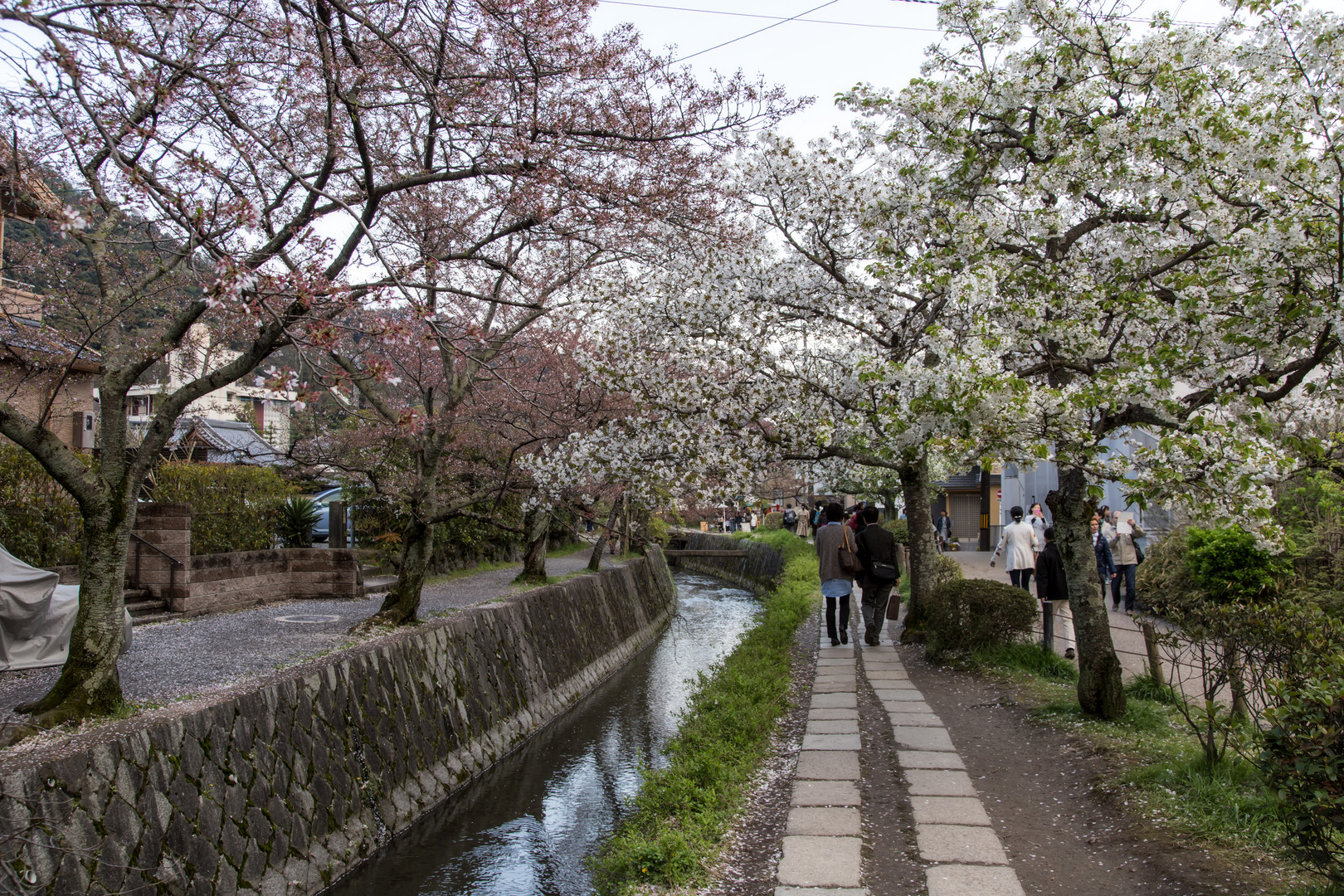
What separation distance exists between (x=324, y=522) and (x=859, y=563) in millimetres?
13614

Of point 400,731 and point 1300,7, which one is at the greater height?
point 1300,7

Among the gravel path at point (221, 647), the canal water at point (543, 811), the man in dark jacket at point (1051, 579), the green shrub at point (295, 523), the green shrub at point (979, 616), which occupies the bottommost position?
the canal water at point (543, 811)

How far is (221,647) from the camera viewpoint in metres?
8.99

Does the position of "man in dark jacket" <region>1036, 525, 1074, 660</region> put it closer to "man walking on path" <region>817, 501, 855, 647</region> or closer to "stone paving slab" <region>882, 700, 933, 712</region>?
"stone paving slab" <region>882, 700, 933, 712</region>

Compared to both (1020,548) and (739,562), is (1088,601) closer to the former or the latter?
(1020,548)

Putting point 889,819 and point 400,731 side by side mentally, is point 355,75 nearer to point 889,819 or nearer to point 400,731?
point 400,731

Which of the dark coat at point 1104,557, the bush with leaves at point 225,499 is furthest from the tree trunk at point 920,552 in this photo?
the bush with leaves at point 225,499

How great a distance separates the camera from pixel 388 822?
289 inches

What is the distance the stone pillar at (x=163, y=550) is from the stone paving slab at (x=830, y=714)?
8.52 m

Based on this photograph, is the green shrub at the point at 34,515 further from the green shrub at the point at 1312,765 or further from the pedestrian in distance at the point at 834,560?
the green shrub at the point at 1312,765

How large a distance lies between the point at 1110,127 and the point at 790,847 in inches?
214

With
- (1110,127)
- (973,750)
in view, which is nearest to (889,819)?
(973,750)

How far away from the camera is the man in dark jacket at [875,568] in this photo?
10.9m

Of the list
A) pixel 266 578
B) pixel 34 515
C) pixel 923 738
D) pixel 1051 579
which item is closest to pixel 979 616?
pixel 1051 579
